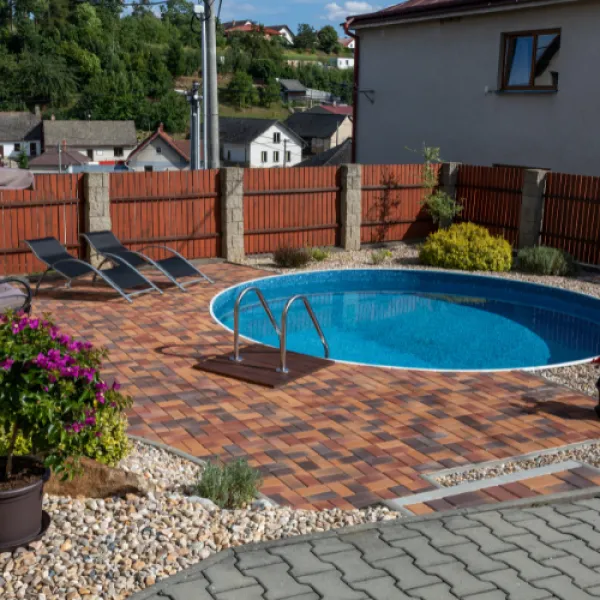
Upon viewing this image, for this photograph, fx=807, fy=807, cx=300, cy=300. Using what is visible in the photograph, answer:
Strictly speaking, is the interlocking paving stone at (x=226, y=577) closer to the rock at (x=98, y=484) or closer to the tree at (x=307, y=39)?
the rock at (x=98, y=484)

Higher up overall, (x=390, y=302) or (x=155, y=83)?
(x=155, y=83)

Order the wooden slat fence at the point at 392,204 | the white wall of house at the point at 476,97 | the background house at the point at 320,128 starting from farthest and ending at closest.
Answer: the background house at the point at 320,128
the white wall of house at the point at 476,97
the wooden slat fence at the point at 392,204

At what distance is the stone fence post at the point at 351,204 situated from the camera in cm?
1816

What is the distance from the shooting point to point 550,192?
17.5 metres

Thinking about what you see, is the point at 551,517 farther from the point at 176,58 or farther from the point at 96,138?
the point at 176,58

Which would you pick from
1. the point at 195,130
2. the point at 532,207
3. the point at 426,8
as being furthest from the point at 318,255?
the point at 426,8

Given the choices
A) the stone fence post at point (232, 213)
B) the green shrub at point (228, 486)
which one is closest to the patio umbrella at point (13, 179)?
the stone fence post at point (232, 213)

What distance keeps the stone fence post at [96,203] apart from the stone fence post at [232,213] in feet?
8.11

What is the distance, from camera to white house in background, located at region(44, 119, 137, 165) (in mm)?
95500

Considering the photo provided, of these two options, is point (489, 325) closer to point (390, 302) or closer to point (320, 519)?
point (390, 302)

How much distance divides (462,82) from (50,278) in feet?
41.7

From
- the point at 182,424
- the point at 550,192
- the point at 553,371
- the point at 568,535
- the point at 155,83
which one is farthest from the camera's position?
the point at 155,83

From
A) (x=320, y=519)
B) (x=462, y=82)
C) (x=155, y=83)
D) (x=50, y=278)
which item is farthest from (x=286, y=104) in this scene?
(x=320, y=519)

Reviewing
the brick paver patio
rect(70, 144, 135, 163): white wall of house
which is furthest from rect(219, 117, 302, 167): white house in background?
the brick paver patio
